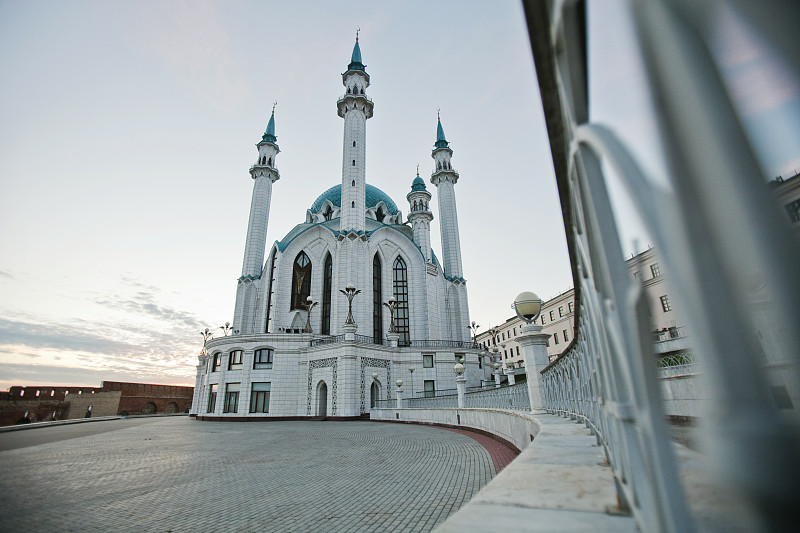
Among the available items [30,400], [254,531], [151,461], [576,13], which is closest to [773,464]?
[576,13]

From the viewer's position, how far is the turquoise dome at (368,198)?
40.3 meters

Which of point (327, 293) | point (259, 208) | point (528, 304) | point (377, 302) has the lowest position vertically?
point (528, 304)

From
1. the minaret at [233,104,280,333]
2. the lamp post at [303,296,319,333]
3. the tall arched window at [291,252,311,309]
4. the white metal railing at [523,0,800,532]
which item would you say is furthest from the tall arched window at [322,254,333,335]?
the white metal railing at [523,0,800,532]

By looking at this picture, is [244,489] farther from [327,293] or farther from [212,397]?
[327,293]

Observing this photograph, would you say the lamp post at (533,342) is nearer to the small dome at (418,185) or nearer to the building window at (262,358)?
the building window at (262,358)

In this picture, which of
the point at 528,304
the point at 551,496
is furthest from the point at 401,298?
the point at 551,496

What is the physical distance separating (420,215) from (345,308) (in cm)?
1383

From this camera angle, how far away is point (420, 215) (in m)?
37.0

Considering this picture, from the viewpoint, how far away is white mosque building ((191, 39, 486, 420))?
79.9 ft

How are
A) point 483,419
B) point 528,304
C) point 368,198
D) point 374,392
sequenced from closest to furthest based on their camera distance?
point 528,304
point 483,419
point 374,392
point 368,198

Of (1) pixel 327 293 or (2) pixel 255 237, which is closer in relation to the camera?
(1) pixel 327 293

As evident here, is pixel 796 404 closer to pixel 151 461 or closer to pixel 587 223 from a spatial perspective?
pixel 587 223

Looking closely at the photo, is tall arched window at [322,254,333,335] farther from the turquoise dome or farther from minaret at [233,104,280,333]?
the turquoise dome

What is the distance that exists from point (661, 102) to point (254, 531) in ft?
14.9
